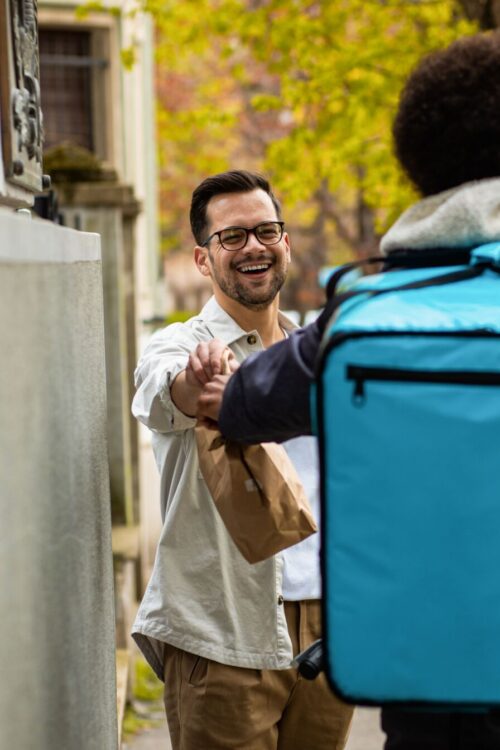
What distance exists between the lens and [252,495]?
270 cm

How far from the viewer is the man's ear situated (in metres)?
Answer: 3.52

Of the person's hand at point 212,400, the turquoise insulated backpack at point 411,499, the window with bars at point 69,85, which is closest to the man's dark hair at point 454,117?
the turquoise insulated backpack at point 411,499

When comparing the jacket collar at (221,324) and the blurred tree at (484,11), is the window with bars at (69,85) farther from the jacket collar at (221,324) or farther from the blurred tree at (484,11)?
the jacket collar at (221,324)

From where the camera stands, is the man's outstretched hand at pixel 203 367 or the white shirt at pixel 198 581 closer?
the man's outstretched hand at pixel 203 367

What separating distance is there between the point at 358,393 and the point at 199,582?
1.18m

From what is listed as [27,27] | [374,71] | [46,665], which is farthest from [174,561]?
[374,71]

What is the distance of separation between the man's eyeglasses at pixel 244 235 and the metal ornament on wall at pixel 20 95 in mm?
510

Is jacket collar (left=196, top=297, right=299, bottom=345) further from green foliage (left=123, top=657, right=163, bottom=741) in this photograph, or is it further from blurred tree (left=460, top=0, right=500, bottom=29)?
blurred tree (left=460, top=0, right=500, bottom=29)

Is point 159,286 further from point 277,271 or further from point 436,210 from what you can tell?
point 436,210

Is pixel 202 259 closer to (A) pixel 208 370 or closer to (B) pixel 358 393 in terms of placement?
(A) pixel 208 370

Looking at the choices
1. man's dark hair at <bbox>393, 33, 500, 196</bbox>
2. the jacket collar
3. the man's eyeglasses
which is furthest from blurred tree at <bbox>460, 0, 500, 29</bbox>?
man's dark hair at <bbox>393, 33, 500, 196</bbox>

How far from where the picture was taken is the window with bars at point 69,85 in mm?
11234

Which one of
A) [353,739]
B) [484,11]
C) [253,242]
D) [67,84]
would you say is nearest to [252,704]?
[253,242]

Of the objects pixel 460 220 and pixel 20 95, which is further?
pixel 20 95
